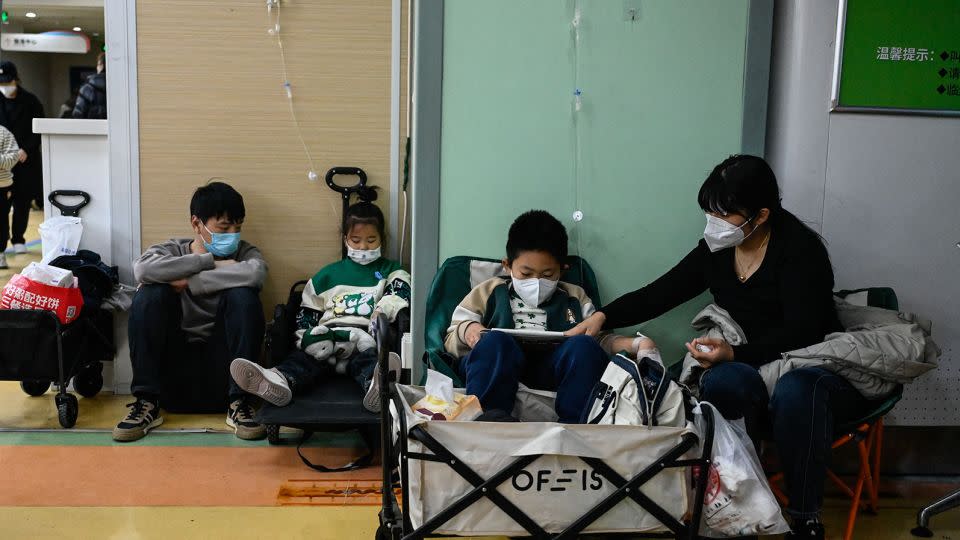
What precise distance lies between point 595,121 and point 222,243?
5.68 ft

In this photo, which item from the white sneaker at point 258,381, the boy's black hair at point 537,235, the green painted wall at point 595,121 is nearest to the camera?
the boy's black hair at point 537,235

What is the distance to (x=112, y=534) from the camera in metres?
2.57

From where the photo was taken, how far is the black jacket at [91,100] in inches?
263

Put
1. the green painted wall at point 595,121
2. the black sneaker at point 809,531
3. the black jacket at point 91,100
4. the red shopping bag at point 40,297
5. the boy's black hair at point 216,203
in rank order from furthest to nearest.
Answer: the black jacket at point 91,100, the boy's black hair at point 216,203, the red shopping bag at point 40,297, the green painted wall at point 595,121, the black sneaker at point 809,531

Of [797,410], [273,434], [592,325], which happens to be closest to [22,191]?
[273,434]

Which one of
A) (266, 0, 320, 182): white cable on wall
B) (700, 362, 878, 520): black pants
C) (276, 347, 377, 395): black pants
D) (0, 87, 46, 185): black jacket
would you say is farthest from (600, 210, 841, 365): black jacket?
(0, 87, 46, 185): black jacket

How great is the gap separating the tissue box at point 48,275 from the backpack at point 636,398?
235 centimetres

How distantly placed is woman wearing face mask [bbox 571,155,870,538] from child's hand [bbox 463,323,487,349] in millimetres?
288

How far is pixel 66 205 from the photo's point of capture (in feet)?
13.0

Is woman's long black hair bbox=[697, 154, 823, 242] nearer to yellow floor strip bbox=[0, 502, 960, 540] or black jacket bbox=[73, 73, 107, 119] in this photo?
yellow floor strip bbox=[0, 502, 960, 540]

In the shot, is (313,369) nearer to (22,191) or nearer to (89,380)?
(89,380)

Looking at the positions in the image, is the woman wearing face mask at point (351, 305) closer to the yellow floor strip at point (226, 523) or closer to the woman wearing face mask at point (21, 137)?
the yellow floor strip at point (226, 523)

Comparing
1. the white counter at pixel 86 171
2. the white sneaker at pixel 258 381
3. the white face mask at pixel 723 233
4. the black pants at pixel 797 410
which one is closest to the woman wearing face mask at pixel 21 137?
the white counter at pixel 86 171

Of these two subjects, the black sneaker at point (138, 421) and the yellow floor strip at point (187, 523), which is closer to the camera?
the yellow floor strip at point (187, 523)
